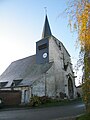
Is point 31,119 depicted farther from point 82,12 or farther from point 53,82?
point 53,82

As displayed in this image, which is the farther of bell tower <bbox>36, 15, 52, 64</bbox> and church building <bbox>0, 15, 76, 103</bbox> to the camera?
bell tower <bbox>36, 15, 52, 64</bbox>

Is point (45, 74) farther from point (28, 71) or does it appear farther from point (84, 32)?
point (84, 32)

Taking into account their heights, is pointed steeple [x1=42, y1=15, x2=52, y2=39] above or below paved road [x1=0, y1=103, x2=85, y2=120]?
above

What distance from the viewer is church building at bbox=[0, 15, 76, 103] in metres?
26.9

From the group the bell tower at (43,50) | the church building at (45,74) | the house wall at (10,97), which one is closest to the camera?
the house wall at (10,97)

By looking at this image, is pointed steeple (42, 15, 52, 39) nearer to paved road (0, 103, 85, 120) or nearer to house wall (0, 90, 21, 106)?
house wall (0, 90, 21, 106)

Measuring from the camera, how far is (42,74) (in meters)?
27.8

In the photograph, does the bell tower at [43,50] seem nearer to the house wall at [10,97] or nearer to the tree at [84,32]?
the house wall at [10,97]

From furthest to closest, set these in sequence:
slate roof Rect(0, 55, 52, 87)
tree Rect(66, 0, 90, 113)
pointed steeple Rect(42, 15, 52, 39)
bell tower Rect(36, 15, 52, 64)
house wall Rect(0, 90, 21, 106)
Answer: pointed steeple Rect(42, 15, 52, 39) < bell tower Rect(36, 15, 52, 64) < slate roof Rect(0, 55, 52, 87) < house wall Rect(0, 90, 21, 106) < tree Rect(66, 0, 90, 113)

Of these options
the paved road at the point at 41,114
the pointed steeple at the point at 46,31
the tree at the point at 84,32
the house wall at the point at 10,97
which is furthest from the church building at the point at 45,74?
the tree at the point at 84,32

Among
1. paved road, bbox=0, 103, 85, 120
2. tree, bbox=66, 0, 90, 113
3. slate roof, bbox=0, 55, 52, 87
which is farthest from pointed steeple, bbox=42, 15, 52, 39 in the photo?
tree, bbox=66, 0, 90, 113

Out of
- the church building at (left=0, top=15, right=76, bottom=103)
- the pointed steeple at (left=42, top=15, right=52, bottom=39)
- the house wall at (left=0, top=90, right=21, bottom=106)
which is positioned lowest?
the house wall at (left=0, top=90, right=21, bottom=106)

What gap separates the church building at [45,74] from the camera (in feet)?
88.3

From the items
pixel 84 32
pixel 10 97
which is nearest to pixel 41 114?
pixel 84 32
